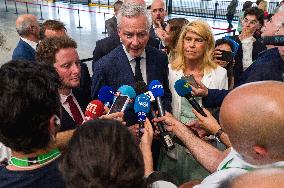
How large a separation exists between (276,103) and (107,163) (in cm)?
68

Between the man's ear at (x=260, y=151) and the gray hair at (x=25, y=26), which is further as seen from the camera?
the gray hair at (x=25, y=26)

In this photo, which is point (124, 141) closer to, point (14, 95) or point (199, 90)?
point (14, 95)

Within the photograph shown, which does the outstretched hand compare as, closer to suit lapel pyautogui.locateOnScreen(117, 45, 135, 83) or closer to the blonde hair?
suit lapel pyautogui.locateOnScreen(117, 45, 135, 83)

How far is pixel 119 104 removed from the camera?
1730 millimetres

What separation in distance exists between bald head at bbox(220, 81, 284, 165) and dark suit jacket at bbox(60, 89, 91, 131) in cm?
107

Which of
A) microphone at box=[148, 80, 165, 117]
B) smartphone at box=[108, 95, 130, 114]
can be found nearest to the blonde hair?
microphone at box=[148, 80, 165, 117]

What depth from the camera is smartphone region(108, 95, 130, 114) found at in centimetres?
169

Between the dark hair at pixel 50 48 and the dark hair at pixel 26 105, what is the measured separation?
0.95 meters

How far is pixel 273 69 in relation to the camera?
211 cm

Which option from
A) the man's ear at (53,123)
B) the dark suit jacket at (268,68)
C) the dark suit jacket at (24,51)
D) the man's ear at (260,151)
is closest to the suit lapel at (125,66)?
the dark suit jacket at (268,68)

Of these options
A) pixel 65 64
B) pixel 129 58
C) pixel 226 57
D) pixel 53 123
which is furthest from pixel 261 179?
pixel 226 57

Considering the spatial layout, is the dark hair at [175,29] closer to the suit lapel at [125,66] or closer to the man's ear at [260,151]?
the suit lapel at [125,66]

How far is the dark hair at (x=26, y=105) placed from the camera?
3.44 ft

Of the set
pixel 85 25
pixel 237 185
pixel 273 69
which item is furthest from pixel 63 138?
pixel 85 25
